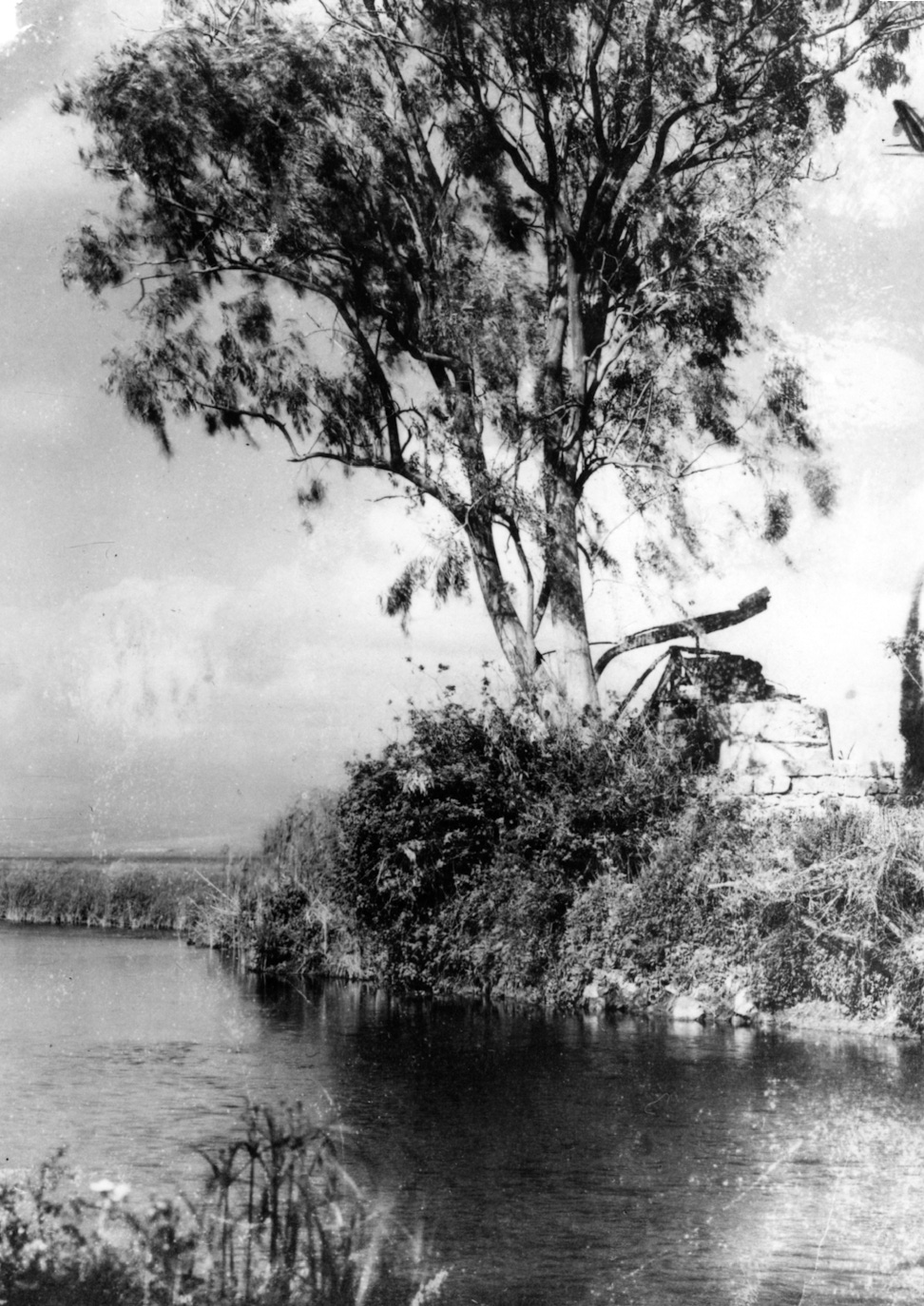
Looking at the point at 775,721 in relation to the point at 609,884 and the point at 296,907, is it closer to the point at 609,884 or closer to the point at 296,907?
the point at 609,884

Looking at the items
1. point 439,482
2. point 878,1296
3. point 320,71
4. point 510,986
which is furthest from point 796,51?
point 878,1296

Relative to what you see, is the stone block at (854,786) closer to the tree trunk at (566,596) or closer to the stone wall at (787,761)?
the stone wall at (787,761)

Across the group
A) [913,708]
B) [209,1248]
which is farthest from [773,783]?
[209,1248]

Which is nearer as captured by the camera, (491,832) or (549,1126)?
(549,1126)

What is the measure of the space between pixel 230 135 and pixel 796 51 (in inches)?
286

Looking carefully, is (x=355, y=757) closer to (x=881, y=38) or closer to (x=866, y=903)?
(x=866, y=903)

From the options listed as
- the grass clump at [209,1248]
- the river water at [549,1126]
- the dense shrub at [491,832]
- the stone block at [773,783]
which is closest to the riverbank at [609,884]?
the dense shrub at [491,832]

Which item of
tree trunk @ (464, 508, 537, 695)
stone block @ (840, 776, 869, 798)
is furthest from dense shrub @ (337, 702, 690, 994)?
stone block @ (840, 776, 869, 798)

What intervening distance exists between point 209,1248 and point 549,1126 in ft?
11.3

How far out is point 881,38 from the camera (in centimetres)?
1634

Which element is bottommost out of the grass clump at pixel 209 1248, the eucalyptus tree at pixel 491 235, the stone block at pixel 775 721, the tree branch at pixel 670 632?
the grass clump at pixel 209 1248

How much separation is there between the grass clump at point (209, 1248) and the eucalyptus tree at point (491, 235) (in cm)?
1074

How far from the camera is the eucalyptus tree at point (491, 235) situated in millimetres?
16203

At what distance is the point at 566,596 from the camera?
1670 cm
